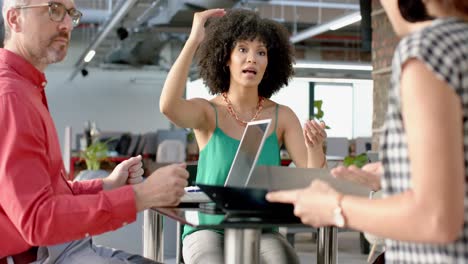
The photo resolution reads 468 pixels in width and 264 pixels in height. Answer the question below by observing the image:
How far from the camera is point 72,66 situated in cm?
2064

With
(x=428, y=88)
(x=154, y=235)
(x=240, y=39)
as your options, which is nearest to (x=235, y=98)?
(x=240, y=39)

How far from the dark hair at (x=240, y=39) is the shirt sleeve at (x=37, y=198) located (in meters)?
1.20

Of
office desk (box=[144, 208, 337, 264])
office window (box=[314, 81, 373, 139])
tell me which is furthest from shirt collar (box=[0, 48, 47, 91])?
office window (box=[314, 81, 373, 139])

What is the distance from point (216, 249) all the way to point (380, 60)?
5.28 meters

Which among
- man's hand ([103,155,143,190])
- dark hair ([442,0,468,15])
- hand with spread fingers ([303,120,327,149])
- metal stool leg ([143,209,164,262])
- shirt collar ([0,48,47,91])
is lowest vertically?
metal stool leg ([143,209,164,262])

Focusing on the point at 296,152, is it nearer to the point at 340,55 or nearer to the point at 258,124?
the point at 258,124

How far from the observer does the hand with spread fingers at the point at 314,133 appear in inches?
95.1

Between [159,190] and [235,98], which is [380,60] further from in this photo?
[159,190]

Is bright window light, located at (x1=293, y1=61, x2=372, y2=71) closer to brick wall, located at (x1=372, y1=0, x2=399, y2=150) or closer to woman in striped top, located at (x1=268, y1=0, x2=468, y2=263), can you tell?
brick wall, located at (x1=372, y1=0, x2=399, y2=150)

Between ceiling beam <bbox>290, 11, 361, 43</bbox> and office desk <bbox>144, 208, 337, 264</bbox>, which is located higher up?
ceiling beam <bbox>290, 11, 361, 43</bbox>

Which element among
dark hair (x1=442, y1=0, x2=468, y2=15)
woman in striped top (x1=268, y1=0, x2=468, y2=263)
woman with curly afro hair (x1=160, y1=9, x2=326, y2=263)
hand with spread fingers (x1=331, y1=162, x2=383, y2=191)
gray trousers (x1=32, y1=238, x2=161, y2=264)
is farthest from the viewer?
woman with curly afro hair (x1=160, y1=9, x2=326, y2=263)

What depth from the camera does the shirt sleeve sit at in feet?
5.57

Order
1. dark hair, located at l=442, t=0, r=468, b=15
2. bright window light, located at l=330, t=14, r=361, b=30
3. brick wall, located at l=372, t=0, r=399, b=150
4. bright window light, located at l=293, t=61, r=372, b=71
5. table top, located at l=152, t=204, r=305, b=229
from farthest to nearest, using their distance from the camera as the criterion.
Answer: bright window light, located at l=293, t=61, r=372, b=71 → bright window light, located at l=330, t=14, r=361, b=30 → brick wall, located at l=372, t=0, r=399, b=150 → table top, located at l=152, t=204, r=305, b=229 → dark hair, located at l=442, t=0, r=468, b=15

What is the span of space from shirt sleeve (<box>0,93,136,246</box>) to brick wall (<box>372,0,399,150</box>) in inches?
215
